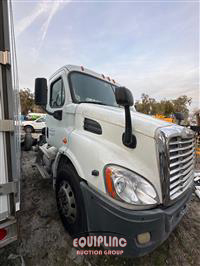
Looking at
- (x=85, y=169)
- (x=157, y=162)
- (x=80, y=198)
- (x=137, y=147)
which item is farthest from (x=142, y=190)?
(x=80, y=198)

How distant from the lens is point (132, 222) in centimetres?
120

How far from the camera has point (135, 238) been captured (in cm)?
123

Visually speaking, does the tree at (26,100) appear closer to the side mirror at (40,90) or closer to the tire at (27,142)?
the tire at (27,142)

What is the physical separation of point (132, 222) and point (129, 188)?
0.98 ft

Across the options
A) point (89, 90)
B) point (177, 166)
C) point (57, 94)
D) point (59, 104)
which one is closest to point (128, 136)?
point (177, 166)

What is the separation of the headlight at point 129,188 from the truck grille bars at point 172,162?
0.17m

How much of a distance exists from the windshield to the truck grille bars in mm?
1377

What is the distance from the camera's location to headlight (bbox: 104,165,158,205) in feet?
4.09

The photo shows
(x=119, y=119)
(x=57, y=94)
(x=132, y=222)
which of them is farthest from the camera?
(x=57, y=94)

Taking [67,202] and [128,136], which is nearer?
[128,136]

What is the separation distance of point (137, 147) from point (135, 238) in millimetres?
885

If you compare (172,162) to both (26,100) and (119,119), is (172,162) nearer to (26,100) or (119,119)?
(119,119)

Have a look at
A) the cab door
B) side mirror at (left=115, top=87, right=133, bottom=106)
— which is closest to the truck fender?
the cab door

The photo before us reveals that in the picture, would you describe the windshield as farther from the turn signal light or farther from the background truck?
the turn signal light
